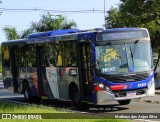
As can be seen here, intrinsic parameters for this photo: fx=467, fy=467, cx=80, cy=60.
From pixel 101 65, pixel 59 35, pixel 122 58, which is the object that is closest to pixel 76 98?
pixel 101 65

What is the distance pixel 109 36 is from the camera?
17078mm

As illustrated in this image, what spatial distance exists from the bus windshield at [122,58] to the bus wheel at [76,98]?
5.94 feet

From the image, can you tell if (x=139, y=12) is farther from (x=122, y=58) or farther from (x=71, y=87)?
(x=122, y=58)

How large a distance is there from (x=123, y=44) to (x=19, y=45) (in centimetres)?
777

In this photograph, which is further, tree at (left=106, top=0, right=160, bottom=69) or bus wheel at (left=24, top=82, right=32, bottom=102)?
tree at (left=106, top=0, right=160, bottom=69)

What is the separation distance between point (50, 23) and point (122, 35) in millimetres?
40736

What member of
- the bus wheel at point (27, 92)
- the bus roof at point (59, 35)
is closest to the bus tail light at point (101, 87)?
the bus roof at point (59, 35)

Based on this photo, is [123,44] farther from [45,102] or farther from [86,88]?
[45,102]

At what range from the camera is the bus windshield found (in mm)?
16703

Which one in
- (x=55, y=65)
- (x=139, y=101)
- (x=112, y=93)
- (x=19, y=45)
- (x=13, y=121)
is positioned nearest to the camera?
(x=13, y=121)

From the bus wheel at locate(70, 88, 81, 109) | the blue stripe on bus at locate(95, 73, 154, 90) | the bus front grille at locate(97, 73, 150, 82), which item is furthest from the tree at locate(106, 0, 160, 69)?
the bus front grille at locate(97, 73, 150, 82)

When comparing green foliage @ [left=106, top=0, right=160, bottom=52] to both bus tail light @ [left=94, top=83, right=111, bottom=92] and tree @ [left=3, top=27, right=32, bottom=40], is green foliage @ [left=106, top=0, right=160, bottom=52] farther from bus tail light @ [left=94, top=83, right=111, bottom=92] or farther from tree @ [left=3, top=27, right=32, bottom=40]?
tree @ [left=3, top=27, right=32, bottom=40]

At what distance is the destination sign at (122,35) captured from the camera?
1697 centimetres

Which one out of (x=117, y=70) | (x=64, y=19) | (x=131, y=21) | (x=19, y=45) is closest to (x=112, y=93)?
(x=117, y=70)
